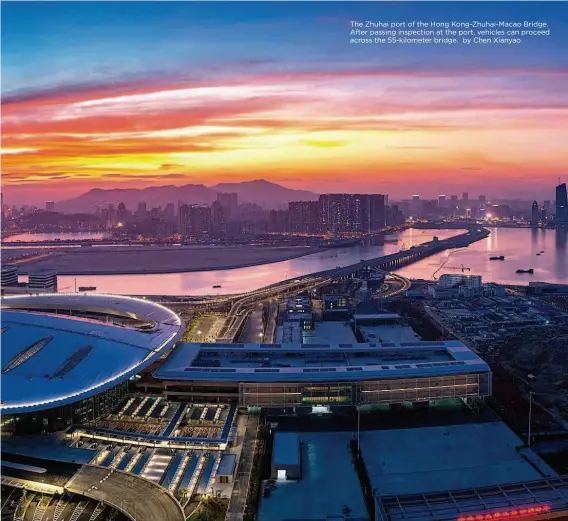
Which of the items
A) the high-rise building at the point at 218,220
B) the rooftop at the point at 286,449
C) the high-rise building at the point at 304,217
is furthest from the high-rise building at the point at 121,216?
the rooftop at the point at 286,449

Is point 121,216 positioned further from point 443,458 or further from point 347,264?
point 443,458

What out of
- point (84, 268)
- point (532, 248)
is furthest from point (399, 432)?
point (532, 248)

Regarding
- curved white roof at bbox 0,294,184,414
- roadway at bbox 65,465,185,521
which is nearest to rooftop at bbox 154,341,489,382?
curved white roof at bbox 0,294,184,414

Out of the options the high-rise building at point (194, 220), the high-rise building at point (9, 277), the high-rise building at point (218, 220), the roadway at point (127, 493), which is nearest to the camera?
the roadway at point (127, 493)

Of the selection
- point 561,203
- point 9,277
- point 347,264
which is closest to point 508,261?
point 347,264

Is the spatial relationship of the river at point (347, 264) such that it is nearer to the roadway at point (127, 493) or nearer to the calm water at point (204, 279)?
the calm water at point (204, 279)

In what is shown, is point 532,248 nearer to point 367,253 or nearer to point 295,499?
point 367,253
